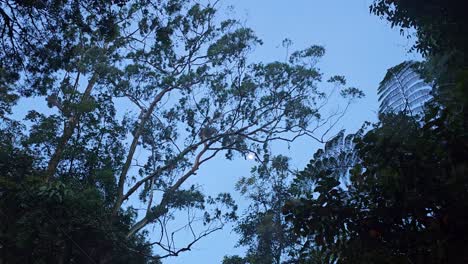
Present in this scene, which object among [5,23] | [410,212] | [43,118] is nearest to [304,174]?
[410,212]

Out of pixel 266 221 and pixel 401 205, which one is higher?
pixel 266 221

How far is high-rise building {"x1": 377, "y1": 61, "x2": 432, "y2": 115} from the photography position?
15.1 ft

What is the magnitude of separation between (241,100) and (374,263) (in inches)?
442

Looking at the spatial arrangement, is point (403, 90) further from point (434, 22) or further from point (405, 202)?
point (405, 202)

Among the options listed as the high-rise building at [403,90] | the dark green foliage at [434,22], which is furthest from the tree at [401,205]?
the dark green foliage at [434,22]

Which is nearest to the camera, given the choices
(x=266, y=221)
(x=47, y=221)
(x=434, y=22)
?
(x=434, y=22)

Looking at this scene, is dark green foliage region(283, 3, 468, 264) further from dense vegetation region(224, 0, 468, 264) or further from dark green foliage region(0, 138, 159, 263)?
dark green foliage region(0, 138, 159, 263)

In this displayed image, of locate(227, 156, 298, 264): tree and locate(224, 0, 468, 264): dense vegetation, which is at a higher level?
locate(227, 156, 298, 264): tree

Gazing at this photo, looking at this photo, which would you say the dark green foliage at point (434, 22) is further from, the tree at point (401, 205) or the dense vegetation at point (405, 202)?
the tree at point (401, 205)

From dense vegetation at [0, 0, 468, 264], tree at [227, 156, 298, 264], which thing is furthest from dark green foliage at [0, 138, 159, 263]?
tree at [227, 156, 298, 264]

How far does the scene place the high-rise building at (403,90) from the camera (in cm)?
460

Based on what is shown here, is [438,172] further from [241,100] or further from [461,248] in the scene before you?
[241,100]

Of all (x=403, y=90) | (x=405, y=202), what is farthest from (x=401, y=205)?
(x=403, y=90)

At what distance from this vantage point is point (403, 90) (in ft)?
16.0
